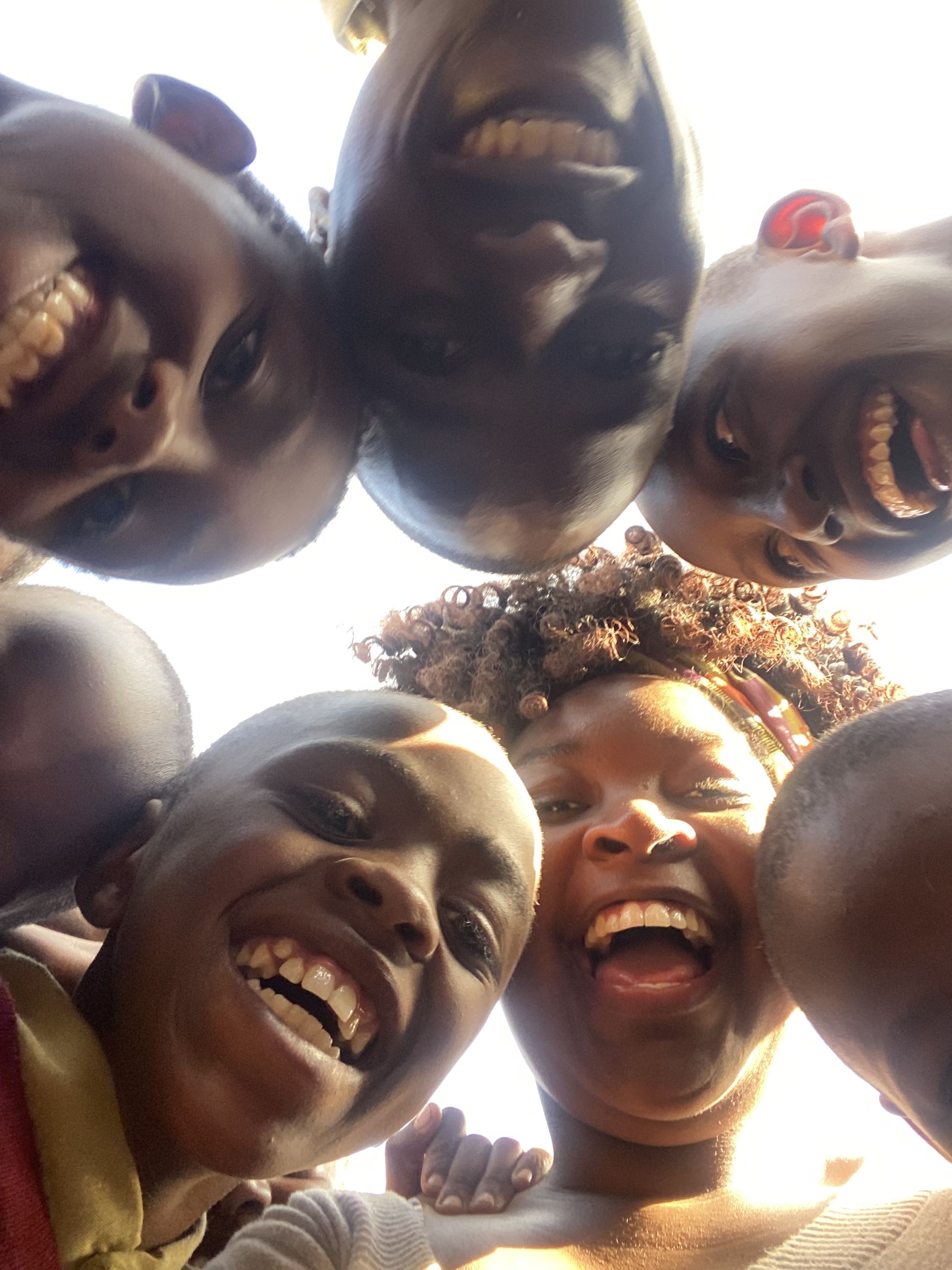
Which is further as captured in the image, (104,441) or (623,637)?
(623,637)

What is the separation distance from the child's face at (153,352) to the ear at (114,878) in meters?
0.24

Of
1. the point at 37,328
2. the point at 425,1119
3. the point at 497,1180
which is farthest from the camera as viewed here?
the point at 425,1119

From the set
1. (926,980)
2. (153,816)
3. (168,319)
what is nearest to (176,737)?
(153,816)

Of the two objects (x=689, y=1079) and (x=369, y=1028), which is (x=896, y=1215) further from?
(x=369, y=1028)

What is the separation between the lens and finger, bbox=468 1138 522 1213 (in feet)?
4.02

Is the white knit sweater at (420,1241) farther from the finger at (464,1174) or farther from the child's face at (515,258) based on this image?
the child's face at (515,258)

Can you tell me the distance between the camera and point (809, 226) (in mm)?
1180

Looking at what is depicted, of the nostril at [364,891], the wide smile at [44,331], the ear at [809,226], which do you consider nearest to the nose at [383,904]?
the nostril at [364,891]

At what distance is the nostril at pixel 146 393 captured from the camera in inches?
30.3

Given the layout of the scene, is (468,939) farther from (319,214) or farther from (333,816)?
(319,214)

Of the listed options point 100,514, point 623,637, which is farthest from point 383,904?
point 623,637

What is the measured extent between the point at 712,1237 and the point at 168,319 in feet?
3.50

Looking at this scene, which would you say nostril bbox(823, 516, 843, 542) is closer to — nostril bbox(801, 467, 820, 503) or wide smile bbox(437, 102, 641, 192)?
nostril bbox(801, 467, 820, 503)

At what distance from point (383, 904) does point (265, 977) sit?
0.35 ft
